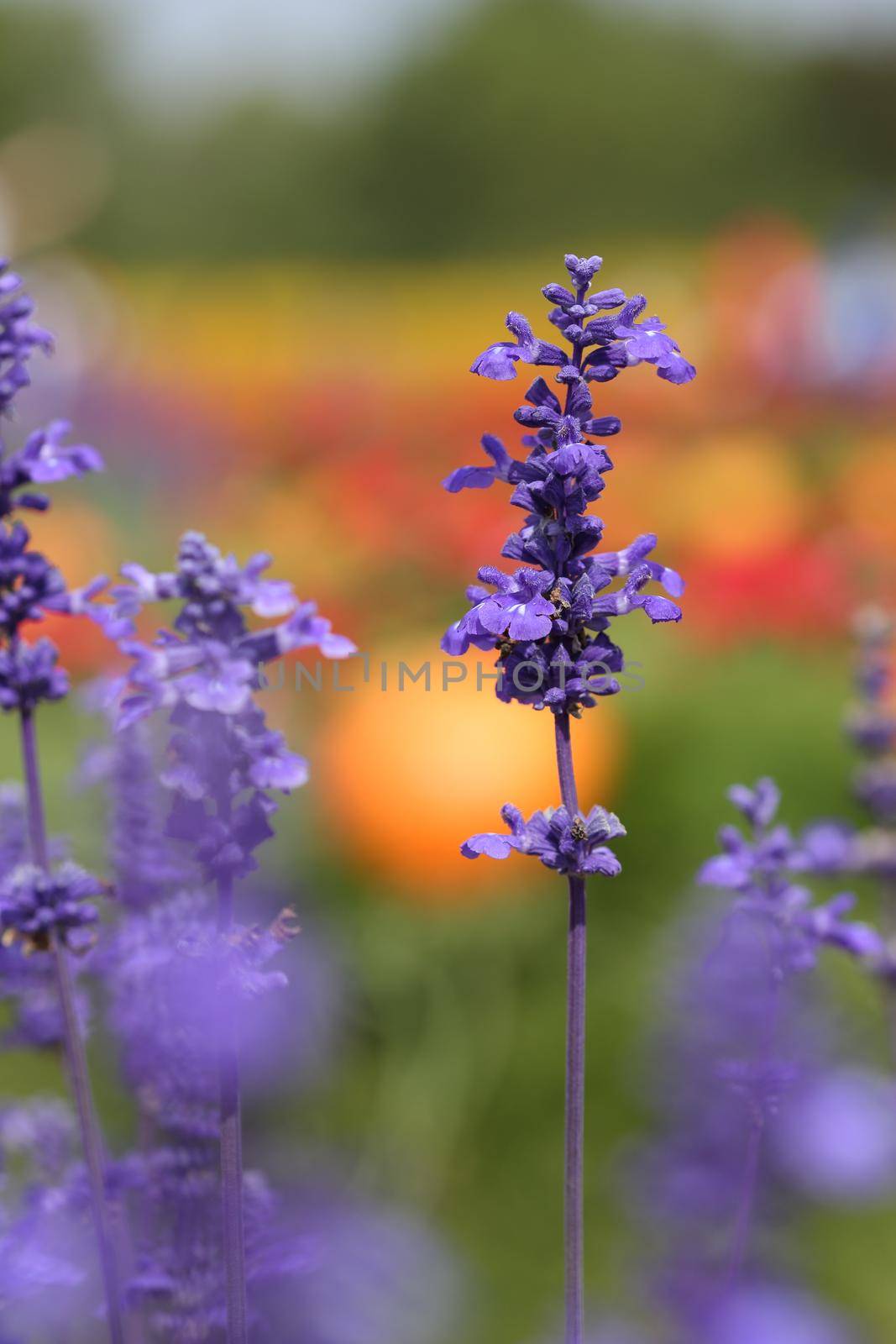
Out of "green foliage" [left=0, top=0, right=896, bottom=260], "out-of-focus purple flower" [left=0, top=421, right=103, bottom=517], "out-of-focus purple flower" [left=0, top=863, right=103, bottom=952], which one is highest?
"green foliage" [left=0, top=0, right=896, bottom=260]

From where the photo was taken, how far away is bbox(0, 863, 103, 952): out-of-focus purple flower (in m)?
0.92

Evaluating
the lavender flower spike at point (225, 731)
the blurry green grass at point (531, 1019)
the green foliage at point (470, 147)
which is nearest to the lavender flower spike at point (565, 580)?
the lavender flower spike at point (225, 731)

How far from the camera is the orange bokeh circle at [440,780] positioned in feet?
11.0

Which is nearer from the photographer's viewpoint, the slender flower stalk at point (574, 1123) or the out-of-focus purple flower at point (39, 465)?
the slender flower stalk at point (574, 1123)

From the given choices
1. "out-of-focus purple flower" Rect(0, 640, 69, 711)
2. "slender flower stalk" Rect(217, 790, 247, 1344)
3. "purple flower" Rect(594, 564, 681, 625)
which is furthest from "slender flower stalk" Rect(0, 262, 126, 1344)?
"purple flower" Rect(594, 564, 681, 625)

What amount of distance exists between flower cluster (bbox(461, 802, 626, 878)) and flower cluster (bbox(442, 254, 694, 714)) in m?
0.06

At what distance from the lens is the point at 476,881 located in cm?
339

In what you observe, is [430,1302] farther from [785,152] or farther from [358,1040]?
[785,152]

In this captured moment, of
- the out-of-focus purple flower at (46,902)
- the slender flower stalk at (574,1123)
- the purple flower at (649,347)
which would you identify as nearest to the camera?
the slender flower stalk at (574,1123)

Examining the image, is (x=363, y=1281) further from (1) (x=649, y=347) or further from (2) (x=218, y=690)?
(1) (x=649, y=347)

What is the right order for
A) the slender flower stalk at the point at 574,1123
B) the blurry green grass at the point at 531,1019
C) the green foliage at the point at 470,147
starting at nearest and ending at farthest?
the slender flower stalk at the point at 574,1123
the blurry green grass at the point at 531,1019
the green foliage at the point at 470,147

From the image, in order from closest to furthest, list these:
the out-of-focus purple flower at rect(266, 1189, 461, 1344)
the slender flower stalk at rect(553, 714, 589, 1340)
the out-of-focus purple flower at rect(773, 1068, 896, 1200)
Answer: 1. the slender flower stalk at rect(553, 714, 589, 1340)
2. the out-of-focus purple flower at rect(266, 1189, 461, 1344)
3. the out-of-focus purple flower at rect(773, 1068, 896, 1200)

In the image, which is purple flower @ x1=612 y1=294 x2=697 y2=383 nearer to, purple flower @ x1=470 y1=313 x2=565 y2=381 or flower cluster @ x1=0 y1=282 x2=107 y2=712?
purple flower @ x1=470 y1=313 x2=565 y2=381

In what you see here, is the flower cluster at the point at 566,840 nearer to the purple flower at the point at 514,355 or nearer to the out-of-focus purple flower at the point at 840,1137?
the purple flower at the point at 514,355
